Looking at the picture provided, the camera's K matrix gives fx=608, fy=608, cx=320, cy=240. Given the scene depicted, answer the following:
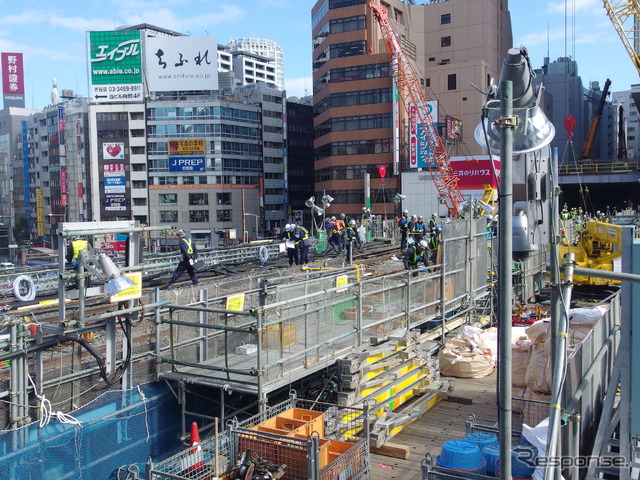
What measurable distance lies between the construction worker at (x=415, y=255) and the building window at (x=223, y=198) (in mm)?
63368

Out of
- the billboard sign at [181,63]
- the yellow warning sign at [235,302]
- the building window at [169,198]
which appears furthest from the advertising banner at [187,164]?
the yellow warning sign at [235,302]

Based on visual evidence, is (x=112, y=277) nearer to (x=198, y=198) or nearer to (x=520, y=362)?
(x=520, y=362)

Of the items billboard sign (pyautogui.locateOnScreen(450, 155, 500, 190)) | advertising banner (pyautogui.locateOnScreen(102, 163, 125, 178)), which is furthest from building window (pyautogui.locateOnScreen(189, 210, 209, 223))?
billboard sign (pyautogui.locateOnScreen(450, 155, 500, 190))

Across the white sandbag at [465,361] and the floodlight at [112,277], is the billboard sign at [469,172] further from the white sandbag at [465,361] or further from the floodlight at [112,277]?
the floodlight at [112,277]

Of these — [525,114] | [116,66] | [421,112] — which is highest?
[116,66]

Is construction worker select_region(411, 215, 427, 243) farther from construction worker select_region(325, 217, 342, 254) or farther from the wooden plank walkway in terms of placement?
the wooden plank walkway

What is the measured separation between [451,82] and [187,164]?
113ft

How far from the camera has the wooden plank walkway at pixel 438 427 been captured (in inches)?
344

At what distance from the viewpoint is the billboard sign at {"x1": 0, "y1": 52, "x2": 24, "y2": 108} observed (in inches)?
4532

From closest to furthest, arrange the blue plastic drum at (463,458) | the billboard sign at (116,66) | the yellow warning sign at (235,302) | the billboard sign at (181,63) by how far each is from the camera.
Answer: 1. the blue plastic drum at (463,458)
2. the yellow warning sign at (235,302)
3. the billboard sign at (116,66)
4. the billboard sign at (181,63)

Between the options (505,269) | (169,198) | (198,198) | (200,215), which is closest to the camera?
(505,269)

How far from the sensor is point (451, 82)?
65.8m

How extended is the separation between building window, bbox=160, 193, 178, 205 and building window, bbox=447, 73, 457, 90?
3662cm

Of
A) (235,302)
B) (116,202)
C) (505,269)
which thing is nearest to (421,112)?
(116,202)
